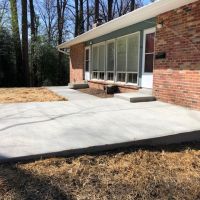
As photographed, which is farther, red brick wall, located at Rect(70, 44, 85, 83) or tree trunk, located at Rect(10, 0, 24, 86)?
tree trunk, located at Rect(10, 0, 24, 86)

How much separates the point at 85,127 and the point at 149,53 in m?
4.61

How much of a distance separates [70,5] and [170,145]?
24.6m

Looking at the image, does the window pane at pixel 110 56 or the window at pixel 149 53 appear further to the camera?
the window pane at pixel 110 56

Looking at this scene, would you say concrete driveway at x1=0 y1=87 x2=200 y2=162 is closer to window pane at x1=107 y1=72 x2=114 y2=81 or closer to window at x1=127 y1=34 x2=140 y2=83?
window at x1=127 y1=34 x2=140 y2=83

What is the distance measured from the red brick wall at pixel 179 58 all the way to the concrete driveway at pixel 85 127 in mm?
544

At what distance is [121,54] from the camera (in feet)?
35.7

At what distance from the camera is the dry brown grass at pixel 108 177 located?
297 centimetres

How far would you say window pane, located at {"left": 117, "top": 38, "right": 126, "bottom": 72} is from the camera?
10602 mm

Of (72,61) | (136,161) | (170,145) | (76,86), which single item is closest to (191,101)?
(170,145)

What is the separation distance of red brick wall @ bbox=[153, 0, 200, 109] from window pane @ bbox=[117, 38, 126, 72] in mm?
2540

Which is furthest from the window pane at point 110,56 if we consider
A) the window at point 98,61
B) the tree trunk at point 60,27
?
the tree trunk at point 60,27

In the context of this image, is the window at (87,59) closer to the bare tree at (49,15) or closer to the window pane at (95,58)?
the window pane at (95,58)

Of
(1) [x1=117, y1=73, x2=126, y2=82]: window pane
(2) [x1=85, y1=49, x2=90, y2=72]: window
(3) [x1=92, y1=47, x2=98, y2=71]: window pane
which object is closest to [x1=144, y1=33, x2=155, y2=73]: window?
(1) [x1=117, y1=73, x2=126, y2=82]: window pane

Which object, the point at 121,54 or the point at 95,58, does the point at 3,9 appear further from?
the point at 121,54
